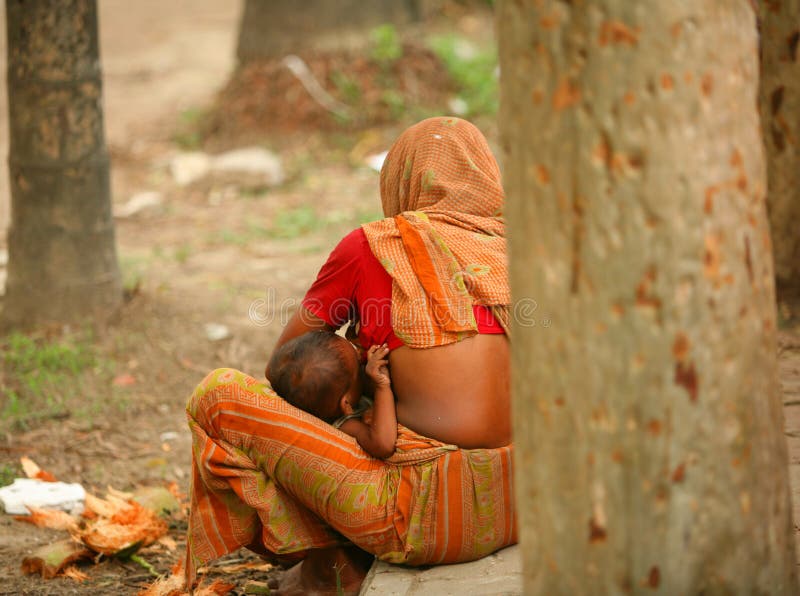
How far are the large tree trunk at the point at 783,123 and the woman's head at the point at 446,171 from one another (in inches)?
86.3

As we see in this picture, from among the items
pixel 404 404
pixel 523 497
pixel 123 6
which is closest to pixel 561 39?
pixel 523 497

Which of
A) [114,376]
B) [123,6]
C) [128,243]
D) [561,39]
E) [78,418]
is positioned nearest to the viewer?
[561,39]

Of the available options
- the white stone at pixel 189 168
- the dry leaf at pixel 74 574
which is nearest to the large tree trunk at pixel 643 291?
the dry leaf at pixel 74 574

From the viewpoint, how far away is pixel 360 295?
116 inches

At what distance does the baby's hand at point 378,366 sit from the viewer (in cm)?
283

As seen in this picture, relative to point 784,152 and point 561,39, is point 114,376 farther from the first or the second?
point 561,39

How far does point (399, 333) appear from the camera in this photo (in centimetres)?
281

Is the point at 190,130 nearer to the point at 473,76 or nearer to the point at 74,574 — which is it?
the point at 473,76

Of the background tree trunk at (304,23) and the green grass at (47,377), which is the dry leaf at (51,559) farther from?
the background tree trunk at (304,23)

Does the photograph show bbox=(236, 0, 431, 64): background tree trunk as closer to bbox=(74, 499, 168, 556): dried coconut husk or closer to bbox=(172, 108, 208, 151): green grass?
bbox=(172, 108, 208, 151): green grass

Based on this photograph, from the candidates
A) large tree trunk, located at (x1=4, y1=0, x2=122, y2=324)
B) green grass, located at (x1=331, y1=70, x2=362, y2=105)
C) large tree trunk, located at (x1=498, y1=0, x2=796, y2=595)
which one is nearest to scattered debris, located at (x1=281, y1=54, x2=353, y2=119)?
green grass, located at (x1=331, y1=70, x2=362, y2=105)

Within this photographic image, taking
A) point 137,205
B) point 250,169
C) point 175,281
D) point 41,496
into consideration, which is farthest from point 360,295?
point 250,169

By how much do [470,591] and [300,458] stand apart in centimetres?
59

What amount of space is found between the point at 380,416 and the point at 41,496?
5.44 ft
